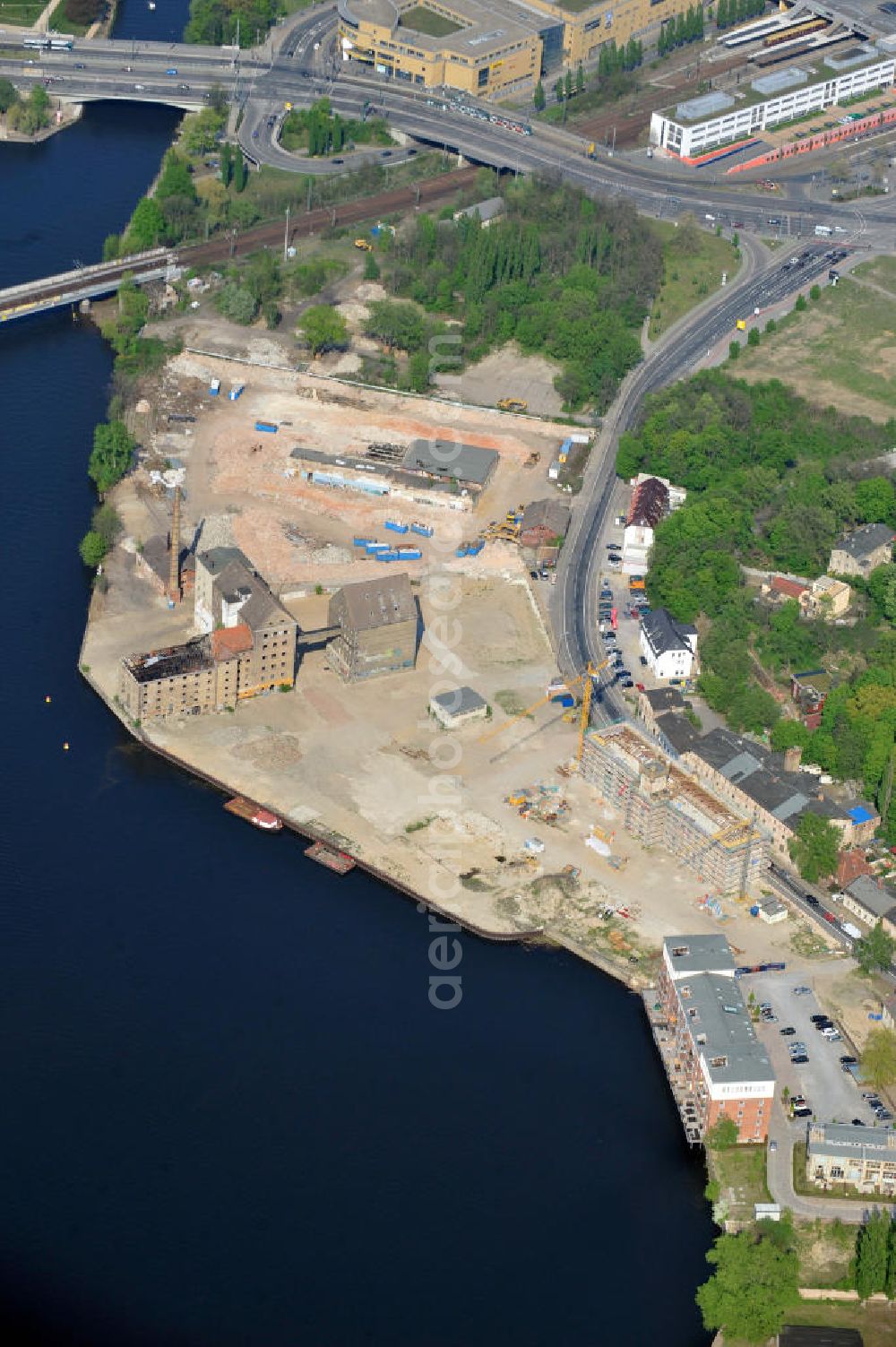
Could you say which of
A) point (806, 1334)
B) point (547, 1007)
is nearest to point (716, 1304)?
point (806, 1334)

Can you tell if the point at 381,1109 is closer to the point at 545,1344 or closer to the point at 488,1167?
the point at 488,1167

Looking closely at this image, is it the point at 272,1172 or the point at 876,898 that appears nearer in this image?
the point at 272,1172

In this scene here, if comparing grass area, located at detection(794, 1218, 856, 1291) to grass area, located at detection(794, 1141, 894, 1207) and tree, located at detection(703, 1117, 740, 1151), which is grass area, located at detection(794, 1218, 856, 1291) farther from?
tree, located at detection(703, 1117, 740, 1151)

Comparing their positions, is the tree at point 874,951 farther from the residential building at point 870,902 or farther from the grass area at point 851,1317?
the grass area at point 851,1317

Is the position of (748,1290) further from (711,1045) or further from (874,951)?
(874,951)

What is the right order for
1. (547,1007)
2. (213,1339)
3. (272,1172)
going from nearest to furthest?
(213,1339), (272,1172), (547,1007)

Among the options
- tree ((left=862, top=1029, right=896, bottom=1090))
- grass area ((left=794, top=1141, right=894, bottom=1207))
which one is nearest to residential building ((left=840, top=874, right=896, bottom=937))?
tree ((left=862, top=1029, right=896, bottom=1090))
